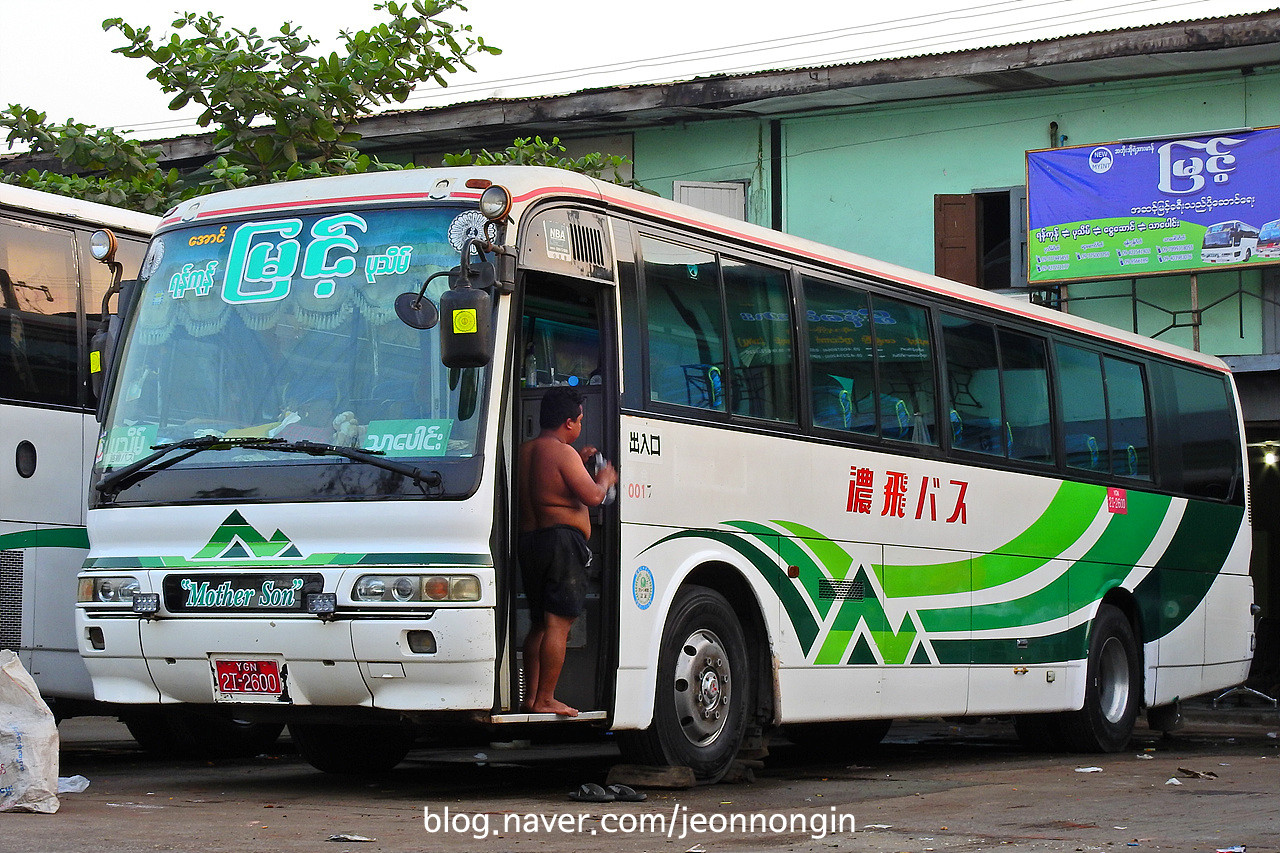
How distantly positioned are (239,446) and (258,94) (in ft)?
28.3

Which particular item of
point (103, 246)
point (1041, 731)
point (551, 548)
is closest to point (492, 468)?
point (551, 548)

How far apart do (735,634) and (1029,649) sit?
3.63 metres

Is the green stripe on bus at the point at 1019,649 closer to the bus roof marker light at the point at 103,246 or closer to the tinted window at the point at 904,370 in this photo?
the tinted window at the point at 904,370

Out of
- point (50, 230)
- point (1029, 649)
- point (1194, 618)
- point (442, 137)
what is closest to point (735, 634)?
point (1029, 649)

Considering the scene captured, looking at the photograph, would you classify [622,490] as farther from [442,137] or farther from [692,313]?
[442,137]

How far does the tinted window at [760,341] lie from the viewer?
9.73 meters

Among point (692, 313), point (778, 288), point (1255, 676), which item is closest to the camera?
point (692, 313)

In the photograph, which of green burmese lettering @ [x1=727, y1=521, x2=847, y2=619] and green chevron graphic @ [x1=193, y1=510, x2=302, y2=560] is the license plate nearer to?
green chevron graphic @ [x1=193, y1=510, x2=302, y2=560]

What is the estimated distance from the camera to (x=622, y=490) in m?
8.73

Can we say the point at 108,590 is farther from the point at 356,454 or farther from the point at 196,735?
the point at 196,735

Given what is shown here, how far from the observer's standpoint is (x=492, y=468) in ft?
26.4

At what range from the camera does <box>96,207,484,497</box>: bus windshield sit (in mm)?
8188

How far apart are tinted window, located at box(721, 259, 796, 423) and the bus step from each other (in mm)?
1994

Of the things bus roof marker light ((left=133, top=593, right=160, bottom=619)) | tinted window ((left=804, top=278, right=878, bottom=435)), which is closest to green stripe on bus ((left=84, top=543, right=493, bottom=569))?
bus roof marker light ((left=133, top=593, right=160, bottom=619))
